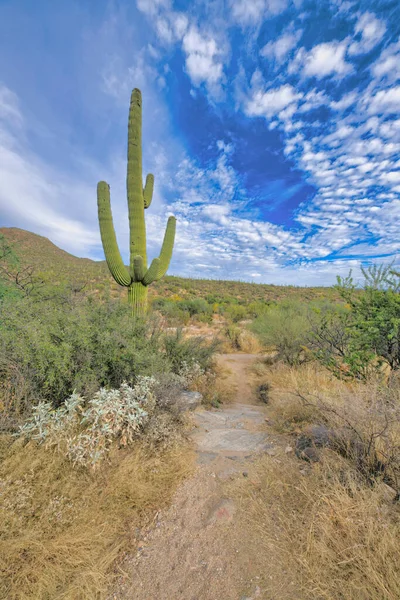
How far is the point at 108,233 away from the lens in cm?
694

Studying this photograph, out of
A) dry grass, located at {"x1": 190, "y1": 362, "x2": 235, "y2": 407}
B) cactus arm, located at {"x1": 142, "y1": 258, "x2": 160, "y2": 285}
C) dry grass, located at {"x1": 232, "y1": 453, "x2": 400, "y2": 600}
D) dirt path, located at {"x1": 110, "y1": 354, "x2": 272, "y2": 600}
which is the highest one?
cactus arm, located at {"x1": 142, "y1": 258, "x2": 160, "y2": 285}

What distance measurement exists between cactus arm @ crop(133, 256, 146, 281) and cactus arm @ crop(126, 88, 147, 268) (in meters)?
0.43

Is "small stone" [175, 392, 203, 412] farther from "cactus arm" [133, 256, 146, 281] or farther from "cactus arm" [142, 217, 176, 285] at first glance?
"cactus arm" [142, 217, 176, 285]

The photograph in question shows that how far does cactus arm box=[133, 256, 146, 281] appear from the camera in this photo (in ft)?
21.5

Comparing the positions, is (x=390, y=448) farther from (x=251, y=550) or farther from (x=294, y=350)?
(x=294, y=350)

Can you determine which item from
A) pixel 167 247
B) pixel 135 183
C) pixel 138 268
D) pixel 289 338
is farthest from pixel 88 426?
pixel 289 338

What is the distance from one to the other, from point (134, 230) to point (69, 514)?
6.31m

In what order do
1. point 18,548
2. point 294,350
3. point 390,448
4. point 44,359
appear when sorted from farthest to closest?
1. point 294,350
2. point 44,359
3. point 390,448
4. point 18,548

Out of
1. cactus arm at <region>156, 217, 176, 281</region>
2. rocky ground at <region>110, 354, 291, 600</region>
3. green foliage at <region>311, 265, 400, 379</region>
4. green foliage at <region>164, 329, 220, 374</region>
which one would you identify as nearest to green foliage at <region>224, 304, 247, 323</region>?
cactus arm at <region>156, 217, 176, 281</region>

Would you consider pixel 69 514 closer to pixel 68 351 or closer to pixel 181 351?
pixel 68 351

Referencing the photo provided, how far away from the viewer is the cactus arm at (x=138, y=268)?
6.56 m

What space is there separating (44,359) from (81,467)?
1357 mm

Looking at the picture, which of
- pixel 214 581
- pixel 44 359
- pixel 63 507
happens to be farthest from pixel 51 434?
pixel 214 581

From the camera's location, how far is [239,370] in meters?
8.21
